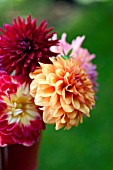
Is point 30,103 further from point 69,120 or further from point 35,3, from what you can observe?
point 35,3

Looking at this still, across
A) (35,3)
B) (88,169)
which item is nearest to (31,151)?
(88,169)

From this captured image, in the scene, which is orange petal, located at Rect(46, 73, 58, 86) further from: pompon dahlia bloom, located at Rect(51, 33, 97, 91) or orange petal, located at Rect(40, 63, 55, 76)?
pompon dahlia bloom, located at Rect(51, 33, 97, 91)

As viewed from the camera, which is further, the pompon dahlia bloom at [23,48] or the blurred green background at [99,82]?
the blurred green background at [99,82]

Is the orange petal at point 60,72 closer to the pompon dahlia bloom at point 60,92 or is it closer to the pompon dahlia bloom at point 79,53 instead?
the pompon dahlia bloom at point 60,92

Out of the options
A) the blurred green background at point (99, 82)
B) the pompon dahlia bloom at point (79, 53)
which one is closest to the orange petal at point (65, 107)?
the pompon dahlia bloom at point (79, 53)

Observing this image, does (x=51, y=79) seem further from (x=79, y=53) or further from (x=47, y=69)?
(x=79, y=53)

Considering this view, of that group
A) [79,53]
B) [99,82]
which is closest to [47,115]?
[79,53]

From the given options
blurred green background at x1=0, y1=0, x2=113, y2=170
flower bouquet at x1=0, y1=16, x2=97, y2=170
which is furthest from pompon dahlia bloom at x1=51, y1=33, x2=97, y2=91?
blurred green background at x1=0, y1=0, x2=113, y2=170

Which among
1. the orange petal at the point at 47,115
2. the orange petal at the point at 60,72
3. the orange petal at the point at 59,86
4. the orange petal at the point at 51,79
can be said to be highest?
the orange petal at the point at 60,72
